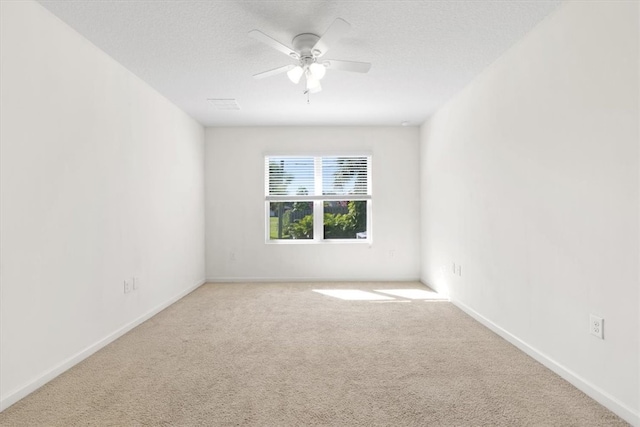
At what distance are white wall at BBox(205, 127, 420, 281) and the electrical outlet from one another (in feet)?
11.9

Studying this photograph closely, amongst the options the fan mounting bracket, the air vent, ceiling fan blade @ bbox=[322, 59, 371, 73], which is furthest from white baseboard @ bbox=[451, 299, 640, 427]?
the air vent

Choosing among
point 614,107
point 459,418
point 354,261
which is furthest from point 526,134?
point 354,261

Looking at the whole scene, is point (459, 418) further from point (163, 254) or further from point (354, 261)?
point (354, 261)

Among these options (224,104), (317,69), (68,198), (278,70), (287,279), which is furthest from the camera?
(287,279)

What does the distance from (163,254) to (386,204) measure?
3.30m

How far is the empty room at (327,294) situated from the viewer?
6.48 ft

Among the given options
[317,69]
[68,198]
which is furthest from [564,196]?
[68,198]

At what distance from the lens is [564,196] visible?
2328mm

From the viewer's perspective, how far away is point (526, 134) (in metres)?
2.77

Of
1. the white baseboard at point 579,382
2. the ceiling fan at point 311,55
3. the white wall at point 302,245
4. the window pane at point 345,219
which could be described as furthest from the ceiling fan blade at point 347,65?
the window pane at point 345,219

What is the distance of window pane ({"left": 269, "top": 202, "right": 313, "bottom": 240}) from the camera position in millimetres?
5812

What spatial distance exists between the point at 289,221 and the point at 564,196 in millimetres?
4061

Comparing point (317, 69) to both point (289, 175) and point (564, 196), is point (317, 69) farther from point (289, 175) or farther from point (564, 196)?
point (289, 175)

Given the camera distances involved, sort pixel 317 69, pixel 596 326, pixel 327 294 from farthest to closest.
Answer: pixel 327 294, pixel 317 69, pixel 596 326
